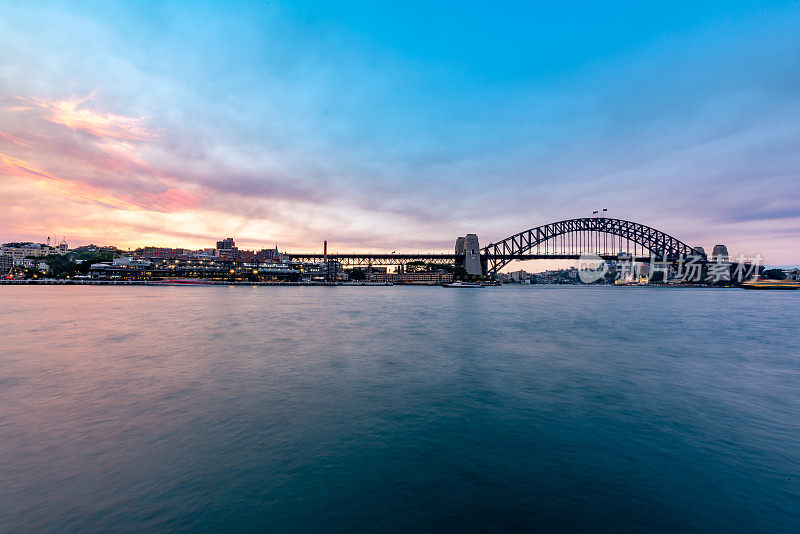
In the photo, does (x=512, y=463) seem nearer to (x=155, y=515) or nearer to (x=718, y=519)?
(x=718, y=519)

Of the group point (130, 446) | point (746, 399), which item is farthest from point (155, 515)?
point (746, 399)

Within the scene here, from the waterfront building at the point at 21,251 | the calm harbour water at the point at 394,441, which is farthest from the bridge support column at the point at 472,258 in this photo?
the waterfront building at the point at 21,251

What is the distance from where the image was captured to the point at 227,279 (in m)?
136

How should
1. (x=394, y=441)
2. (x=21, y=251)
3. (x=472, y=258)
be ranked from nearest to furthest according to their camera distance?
1. (x=394, y=441)
2. (x=472, y=258)
3. (x=21, y=251)

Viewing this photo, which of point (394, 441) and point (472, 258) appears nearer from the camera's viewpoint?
point (394, 441)

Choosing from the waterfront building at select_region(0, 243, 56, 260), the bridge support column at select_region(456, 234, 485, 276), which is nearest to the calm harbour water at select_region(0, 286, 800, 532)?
the bridge support column at select_region(456, 234, 485, 276)

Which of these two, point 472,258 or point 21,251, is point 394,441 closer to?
point 472,258

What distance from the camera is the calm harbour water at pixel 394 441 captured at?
231 inches

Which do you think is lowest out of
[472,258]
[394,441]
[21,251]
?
[394,441]

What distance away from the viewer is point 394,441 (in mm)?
8570

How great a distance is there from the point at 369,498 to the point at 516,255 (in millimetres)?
Answer: 138036

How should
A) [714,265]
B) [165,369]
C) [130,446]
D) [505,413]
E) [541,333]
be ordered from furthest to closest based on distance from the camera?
[714,265], [541,333], [165,369], [505,413], [130,446]

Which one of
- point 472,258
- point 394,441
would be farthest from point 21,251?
Result: point 394,441

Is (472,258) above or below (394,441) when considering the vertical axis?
above
